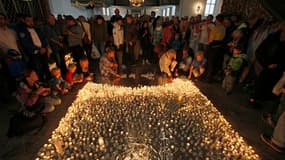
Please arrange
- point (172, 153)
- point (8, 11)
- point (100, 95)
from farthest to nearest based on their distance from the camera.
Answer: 1. point (8, 11)
2. point (100, 95)
3. point (172, 153)

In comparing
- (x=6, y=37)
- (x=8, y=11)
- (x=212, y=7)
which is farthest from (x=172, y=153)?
(x=212, y=7)

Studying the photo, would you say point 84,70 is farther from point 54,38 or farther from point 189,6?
point 189,6

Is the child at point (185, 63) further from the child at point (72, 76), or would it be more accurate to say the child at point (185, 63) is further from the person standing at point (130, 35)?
the child at point (72, 76)

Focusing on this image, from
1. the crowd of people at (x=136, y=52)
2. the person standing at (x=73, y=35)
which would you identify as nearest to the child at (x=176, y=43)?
the crowd of people at (x=136, y=52)

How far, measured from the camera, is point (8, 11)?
481 centimetres

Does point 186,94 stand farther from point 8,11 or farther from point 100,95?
point 8,11

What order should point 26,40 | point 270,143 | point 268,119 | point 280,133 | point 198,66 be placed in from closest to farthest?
point 280,133, point 270,143, point 268,119, point 26,40, point 198,66

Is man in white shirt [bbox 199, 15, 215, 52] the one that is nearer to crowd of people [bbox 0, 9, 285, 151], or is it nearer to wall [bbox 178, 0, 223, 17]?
crowd of people [bbox 0, 9, 285, 151]

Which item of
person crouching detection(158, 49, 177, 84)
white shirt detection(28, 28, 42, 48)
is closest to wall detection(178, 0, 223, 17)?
person crouching detection(158, 49, 177, 84)

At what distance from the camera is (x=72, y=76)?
13.4 ft

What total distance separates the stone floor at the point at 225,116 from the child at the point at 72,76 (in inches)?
7.7

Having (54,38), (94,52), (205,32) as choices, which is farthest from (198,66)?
(54,38)

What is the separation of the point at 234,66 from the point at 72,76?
11.6ft

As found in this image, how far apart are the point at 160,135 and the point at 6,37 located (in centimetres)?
321
